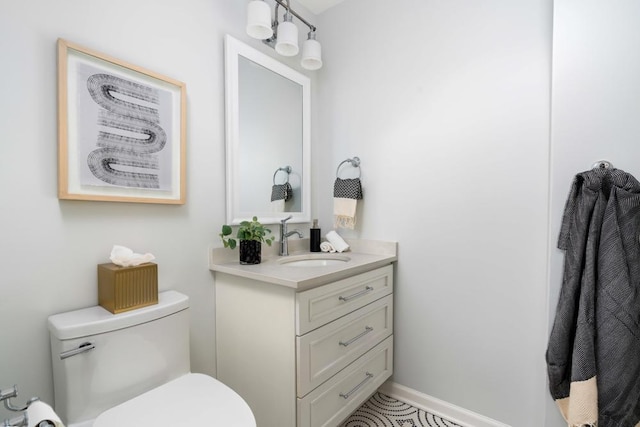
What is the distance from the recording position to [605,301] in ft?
3.49

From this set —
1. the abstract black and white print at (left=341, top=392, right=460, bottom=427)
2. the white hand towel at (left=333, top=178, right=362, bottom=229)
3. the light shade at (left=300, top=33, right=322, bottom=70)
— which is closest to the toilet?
the abstract black and white print at (left=341, top=392, right=460, bottom=427)

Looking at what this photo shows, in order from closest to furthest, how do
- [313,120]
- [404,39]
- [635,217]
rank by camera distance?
[635,217], [404,39], [313,120]

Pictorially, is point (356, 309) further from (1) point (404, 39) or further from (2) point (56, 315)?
(1) point (404, 39)

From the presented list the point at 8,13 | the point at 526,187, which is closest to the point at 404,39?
the point at 526,187

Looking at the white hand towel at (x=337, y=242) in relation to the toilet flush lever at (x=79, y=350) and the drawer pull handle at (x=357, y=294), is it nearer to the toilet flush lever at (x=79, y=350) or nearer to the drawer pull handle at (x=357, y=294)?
the drawer pull handle at (x=357, y=294)

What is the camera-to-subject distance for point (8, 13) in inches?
36.3

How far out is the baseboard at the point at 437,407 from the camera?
60.3 inches

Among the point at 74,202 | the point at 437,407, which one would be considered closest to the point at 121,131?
the point at 74,202

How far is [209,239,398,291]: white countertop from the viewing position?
3.92 ft

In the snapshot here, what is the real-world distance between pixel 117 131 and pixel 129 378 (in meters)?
0.87

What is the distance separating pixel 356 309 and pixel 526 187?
3.14 ft

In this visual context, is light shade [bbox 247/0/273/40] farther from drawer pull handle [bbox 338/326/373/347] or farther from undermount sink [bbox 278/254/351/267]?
drawer pull handle [bbox 338/326/373/347]

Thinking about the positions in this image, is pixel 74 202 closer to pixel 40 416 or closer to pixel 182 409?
pixel 40 416

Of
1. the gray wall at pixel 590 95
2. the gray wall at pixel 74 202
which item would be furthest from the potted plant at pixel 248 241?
the gray wall at pixel 590 95
